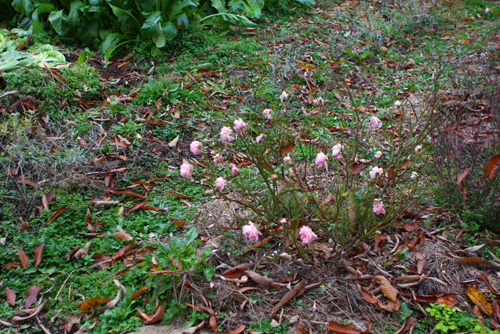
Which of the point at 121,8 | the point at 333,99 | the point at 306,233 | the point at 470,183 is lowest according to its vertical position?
the point at 333,99

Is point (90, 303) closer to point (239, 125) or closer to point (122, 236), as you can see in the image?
point (122, 236)

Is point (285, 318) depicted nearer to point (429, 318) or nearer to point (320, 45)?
point (429, 318)

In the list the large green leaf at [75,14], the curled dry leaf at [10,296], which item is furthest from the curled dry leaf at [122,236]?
the large green leaf at [75,14]

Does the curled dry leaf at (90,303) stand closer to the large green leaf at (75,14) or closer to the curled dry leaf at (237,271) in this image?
the curled dry leaf at (237,271)

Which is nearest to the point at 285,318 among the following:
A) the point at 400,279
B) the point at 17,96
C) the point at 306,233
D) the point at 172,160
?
the point at 306,233

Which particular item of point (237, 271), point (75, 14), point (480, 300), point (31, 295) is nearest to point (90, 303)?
point (31, 295)

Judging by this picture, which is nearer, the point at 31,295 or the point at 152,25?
the point at 31,295

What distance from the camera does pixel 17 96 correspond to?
353 centimetres

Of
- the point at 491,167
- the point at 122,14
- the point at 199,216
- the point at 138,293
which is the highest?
the point at 122,14

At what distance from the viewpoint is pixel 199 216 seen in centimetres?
272

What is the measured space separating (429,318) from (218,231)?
1297mm

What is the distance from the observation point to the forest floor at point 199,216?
2061 millimetres

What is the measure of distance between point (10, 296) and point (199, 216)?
Result: 1.20 meters

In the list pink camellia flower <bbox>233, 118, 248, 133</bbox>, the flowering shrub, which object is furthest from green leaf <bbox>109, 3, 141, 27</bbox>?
pink camellia flower <bbox>233, 118, 248, 133</bbox>
